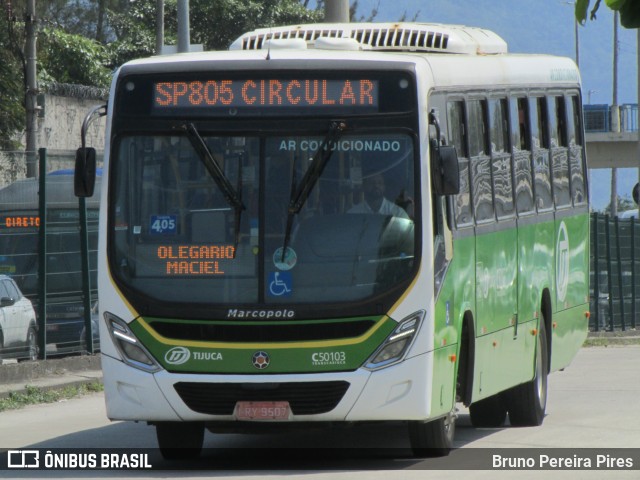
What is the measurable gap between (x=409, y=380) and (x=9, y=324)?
8.39 m

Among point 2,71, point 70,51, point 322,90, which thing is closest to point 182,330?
point 322,90

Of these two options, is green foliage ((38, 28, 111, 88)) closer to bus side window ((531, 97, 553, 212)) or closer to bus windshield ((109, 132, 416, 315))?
bus side window ((531, 97, 553, 212))

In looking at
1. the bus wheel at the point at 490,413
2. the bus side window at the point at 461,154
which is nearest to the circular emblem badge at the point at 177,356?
the bus side window at the point at 461,154

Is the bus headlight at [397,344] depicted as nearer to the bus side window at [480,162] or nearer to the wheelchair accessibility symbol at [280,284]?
the wheelchair accessibility symbol at [280,284]

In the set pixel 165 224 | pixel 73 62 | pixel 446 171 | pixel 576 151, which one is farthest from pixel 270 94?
pixel 73 62

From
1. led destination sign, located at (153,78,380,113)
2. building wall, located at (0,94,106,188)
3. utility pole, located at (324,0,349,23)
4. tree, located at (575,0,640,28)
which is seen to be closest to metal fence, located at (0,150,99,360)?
utility pole, located at (324,0,349,23)

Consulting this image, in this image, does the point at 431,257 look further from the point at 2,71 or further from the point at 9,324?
the point at 2,71

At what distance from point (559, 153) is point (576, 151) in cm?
83

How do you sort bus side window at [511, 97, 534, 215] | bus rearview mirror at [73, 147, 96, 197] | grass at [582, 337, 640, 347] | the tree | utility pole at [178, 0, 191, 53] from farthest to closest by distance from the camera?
grass at [582, 337, 640, 347] < utility pole at [178, 0, 191, 53] < bus side window at [511, 97, 534, 215] < bus rearview mirror at [73, 147, 96, 197] < the tree

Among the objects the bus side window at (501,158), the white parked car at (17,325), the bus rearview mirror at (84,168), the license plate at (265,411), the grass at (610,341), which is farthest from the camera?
the grass at (610,341)

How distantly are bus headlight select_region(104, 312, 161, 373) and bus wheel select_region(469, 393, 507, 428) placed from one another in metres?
4.23

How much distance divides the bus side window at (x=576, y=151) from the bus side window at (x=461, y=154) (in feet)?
12.3

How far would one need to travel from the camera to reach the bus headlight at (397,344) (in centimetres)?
1005

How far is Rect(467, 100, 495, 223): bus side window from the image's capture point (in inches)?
467
